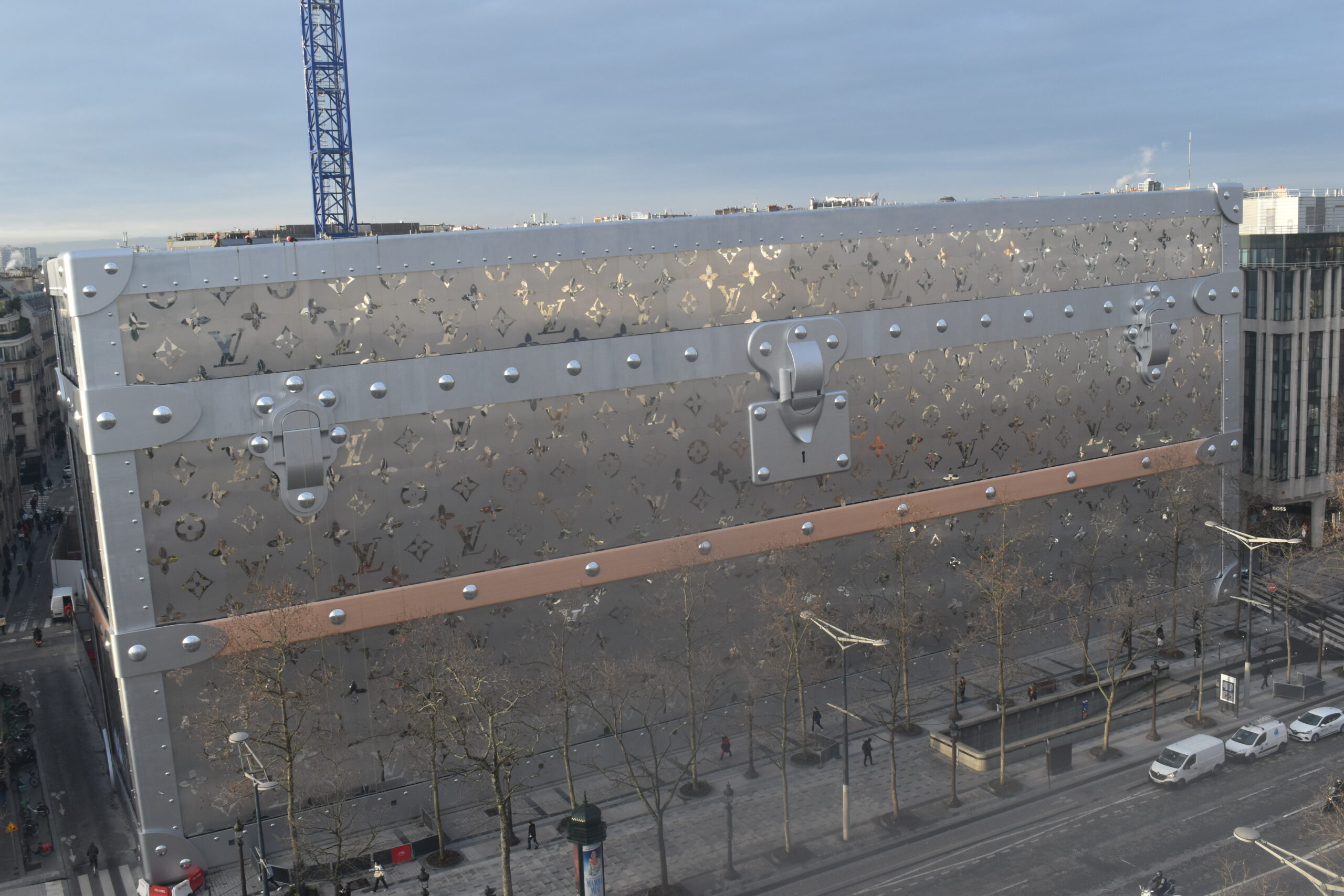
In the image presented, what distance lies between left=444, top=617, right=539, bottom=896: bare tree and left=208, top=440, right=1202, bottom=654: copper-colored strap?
60.1 inches

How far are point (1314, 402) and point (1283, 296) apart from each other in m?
6.73

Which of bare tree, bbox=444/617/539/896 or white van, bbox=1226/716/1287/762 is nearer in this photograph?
bare tree, bbox=444/617/539/896

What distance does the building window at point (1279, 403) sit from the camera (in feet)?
233

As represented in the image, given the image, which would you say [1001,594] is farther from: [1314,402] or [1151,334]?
[1314,402]

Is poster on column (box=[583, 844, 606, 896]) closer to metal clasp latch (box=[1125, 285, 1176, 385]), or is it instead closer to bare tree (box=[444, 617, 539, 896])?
bare tree (box=[444, 617, 539, 896])

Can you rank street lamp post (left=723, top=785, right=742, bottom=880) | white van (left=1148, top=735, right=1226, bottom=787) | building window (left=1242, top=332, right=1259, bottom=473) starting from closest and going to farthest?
street lamp post (left=723, top=785, right=742, bottom=880)
white van (left=1148, top=735, right=1226, bottom=787)
building window (left=1242, top=332, right=1259, bottom=473)

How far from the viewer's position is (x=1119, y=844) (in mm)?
39594

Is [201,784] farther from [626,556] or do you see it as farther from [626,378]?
[626,378]

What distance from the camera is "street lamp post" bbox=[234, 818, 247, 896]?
3294 cm

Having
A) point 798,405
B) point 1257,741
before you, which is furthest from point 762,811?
point 1257,741

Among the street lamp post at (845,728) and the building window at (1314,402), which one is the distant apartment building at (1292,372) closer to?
the building window at (1314,402)

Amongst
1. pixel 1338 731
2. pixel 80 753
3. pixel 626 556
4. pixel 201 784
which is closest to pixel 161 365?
pixel 201 784

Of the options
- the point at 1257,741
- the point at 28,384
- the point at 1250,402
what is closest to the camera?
the point at 1257,741

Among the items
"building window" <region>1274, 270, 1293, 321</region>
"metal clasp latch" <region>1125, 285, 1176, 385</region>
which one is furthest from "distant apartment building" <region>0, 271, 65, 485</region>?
"building window" <region>1274, 270, 1293, 321</region>
